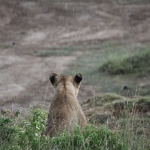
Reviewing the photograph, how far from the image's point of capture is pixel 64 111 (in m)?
6.20

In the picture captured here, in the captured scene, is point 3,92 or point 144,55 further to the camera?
point 144,55

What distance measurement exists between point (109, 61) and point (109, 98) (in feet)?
14.8

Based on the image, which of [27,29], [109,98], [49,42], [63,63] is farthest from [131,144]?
[27,29]

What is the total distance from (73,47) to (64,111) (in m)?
11.6

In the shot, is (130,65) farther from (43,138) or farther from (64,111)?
(43,138)

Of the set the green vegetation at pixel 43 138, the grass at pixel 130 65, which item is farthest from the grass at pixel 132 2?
the green vegetation at pixel 43 138

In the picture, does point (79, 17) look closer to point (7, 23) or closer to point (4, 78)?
point (7, 23)

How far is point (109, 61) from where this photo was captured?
14734 millimetres

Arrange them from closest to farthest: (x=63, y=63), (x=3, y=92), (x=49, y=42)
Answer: (x=3, y=92), (x=63, y=63), (x=49, y=42)

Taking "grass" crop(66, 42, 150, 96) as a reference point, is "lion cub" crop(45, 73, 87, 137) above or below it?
above

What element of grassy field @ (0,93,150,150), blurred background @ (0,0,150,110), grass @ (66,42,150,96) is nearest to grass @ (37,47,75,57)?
blurred background @ (0,0,150,110)

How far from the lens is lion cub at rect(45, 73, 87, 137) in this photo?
5930 mm

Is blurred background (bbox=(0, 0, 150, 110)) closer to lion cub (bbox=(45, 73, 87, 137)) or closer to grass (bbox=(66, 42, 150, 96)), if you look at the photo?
grass (bbox=(66, 42, 150, 96))

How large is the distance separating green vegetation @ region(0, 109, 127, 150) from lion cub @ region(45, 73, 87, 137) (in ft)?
0.72
